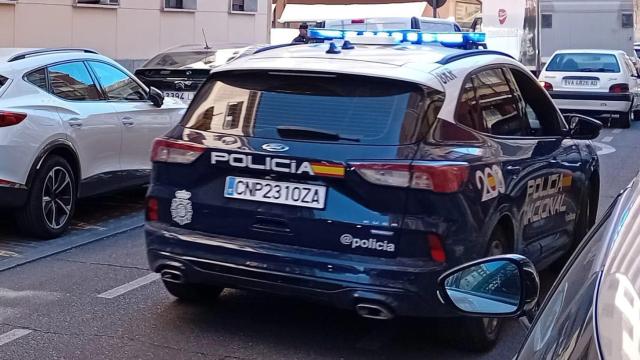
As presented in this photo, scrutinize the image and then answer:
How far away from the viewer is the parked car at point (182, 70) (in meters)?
12.3

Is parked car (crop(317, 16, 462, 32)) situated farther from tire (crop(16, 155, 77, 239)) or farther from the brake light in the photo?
the brake light

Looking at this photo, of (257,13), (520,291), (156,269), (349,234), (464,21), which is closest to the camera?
(520,291)

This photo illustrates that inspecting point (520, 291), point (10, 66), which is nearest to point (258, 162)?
point (520, 291)

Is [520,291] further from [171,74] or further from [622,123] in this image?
[622,123]

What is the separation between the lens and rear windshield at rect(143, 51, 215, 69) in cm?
1266

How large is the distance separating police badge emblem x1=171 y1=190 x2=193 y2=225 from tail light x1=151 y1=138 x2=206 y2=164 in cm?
18

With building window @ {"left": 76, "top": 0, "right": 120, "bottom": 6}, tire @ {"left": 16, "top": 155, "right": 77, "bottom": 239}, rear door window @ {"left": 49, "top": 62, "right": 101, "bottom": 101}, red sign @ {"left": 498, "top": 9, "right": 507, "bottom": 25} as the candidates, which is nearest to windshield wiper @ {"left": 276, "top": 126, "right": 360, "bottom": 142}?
tire @ {"left": 16, "top": 155, "right": 77, "bottom": 239}

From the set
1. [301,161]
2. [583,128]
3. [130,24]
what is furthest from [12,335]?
[130,24]

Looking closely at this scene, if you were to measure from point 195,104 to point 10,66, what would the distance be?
309 cm

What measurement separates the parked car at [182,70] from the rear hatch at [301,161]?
6.85m

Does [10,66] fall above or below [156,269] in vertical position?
above

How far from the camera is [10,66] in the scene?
311 inches

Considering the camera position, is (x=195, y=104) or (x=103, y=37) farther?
(x=103, y=37)

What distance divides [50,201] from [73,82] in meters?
1.19
